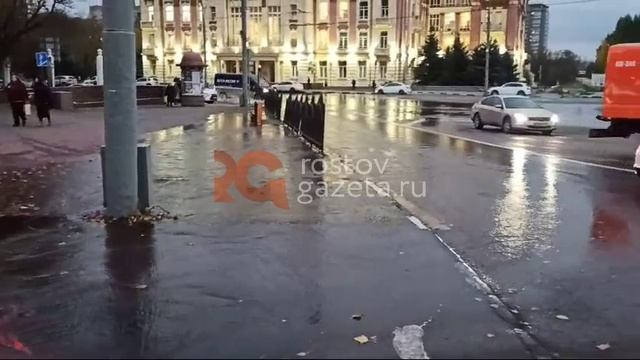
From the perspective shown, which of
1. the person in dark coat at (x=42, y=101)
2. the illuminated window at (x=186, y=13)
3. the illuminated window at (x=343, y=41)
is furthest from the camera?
the illuminated window at (x=186, y=13)

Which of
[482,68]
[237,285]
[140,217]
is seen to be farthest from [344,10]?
[237,285]

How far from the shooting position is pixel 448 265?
A: 7.00 metres

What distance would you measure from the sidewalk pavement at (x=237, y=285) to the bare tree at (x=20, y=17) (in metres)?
41.2

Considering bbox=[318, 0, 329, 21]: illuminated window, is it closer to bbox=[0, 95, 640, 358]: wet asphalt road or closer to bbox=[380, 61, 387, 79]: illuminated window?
bbox=[380, 61, 387, 79]: illuminated window

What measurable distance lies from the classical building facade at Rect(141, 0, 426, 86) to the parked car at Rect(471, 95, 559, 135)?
69.5 metres

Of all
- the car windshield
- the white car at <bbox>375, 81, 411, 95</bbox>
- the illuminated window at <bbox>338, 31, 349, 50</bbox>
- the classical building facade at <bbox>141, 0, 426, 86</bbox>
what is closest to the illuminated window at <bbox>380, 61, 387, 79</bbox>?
the classical building facade at <bbox>141, 0, 426, 86</bbox>

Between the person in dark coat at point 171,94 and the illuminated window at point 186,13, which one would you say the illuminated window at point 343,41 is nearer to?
the illuminated window at point 186,13

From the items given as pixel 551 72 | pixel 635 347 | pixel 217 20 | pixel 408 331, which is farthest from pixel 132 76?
pixel 551 72

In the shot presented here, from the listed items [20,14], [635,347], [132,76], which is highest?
[20,14]

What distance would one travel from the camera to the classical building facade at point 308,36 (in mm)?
97500

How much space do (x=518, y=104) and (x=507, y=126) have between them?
1.33m

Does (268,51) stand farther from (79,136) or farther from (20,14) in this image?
(79,136)

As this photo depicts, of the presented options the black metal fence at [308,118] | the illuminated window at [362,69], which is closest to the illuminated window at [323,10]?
the illuminated window at [362,69]

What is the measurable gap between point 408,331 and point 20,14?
50086mm
